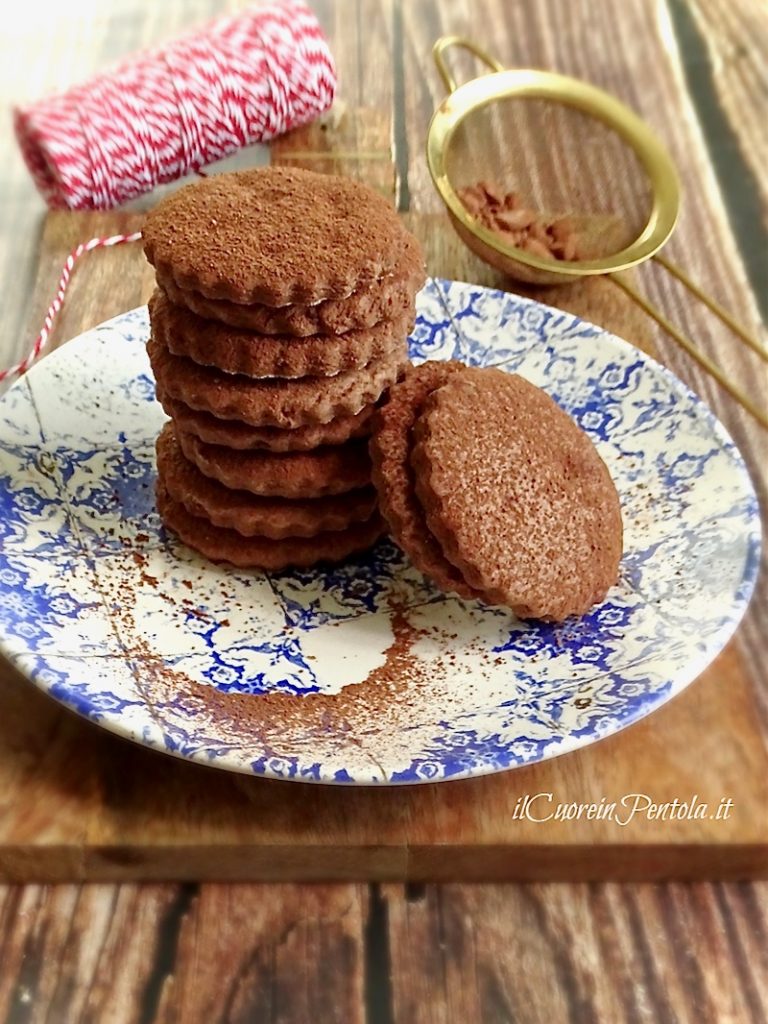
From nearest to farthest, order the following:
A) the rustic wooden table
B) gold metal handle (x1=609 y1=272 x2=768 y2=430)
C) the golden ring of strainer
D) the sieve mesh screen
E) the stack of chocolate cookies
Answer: the rustic wooden table → the stack of chocolate cookies → gold metal handle (x1=609 y1=272 x2=768 y2=430) → the golden ring of strainer → the sieve mesh screen

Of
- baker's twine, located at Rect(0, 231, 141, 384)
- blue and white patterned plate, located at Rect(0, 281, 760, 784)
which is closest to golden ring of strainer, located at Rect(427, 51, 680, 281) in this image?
blue and white patterned plate, located at Rect(0, 281, 760, 784)

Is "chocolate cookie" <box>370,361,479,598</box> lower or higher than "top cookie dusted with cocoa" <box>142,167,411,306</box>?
lower

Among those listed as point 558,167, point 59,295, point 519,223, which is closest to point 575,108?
point 558,167

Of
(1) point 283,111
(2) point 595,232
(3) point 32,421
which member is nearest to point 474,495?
(3) point 32,421

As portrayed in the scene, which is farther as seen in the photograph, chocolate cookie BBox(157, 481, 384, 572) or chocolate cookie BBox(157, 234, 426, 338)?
chocolate cookie BBox(157, 481, 384, 572)

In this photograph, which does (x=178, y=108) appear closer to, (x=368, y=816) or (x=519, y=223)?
(x=519, y=223)

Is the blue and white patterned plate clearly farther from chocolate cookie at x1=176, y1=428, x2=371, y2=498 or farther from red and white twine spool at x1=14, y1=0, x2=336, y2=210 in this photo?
red and white twine spool at x1=14, y1=0, x2=336, y2=210

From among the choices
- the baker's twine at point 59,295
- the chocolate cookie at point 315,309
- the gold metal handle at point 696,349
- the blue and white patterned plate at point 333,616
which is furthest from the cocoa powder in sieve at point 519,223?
the chocolate cookie at point 315,309
